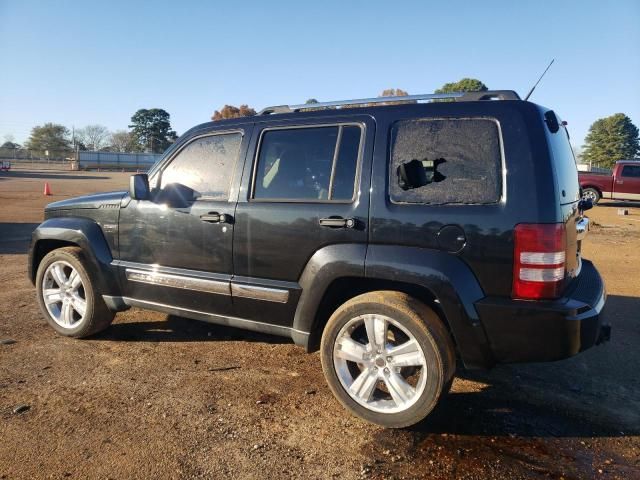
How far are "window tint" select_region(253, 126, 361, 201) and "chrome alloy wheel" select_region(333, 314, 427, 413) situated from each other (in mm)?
871

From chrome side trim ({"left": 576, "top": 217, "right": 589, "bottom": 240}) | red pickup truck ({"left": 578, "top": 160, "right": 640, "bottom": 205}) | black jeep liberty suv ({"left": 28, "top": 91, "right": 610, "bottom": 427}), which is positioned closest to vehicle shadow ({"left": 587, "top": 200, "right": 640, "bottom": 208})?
red pickup truck ({"left": 578, "top": 160, "right": 640, "bottom": 205})

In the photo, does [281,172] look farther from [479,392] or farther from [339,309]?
[479,392]

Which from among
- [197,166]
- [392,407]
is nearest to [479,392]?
[392,407]

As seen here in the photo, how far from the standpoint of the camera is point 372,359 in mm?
2996

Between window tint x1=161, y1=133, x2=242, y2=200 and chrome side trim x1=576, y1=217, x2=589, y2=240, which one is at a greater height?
window tint x1=161, y1=133, x2=242, y2=200

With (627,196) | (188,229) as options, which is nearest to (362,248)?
(188,229)

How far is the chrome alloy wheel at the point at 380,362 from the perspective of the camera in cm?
288

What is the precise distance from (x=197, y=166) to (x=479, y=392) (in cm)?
276

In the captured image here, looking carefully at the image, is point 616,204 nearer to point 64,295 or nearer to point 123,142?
point 64,295

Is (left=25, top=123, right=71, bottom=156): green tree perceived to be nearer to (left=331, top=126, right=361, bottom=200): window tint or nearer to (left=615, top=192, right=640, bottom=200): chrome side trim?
(left=615, top=192, right=640, bottom=200): chrome side trim

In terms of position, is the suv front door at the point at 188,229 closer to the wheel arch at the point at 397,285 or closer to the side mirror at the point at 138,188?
the side mirror at the point at 138,188

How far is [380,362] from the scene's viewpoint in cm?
298

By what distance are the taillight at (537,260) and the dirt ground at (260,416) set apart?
0.95m

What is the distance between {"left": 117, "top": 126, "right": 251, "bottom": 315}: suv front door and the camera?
3.54 metres
